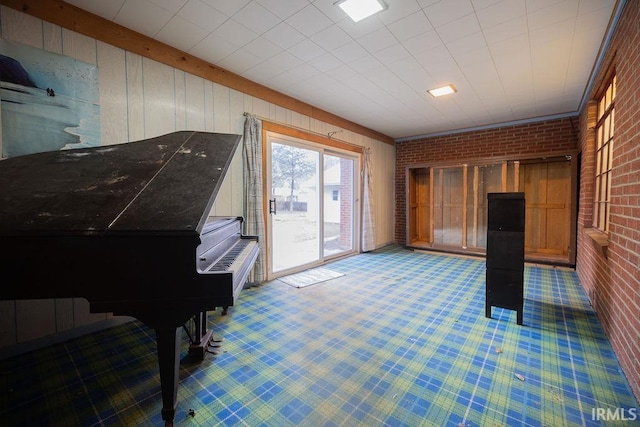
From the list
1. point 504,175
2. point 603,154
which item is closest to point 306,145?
point 603,154

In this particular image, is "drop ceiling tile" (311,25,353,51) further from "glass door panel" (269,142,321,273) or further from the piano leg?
the piano leg

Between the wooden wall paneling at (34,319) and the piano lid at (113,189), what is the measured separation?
119 cm

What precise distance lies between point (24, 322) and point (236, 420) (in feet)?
6.28

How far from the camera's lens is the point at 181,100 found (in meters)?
2.81

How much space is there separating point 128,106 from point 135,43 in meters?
0.60

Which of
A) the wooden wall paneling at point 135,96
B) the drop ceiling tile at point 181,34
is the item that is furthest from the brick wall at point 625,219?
the wooden wall paneling at point 135,96

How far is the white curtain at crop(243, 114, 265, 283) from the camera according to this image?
3.32 metres

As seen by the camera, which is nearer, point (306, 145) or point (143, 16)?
point (143, 16)

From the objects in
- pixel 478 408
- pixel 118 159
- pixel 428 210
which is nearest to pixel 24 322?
pixel 118 159

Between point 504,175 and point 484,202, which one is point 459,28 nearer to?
point 504,175

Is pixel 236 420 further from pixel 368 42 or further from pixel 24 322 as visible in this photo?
pixel 368 42

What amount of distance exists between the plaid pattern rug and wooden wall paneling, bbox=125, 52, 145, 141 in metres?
1.85

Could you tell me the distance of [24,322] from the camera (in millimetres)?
2008

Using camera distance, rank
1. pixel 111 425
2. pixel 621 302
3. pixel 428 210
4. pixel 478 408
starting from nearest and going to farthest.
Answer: pixel 111 425 < pixel 478 408 < pixel 621 302 < pixel 428 210
